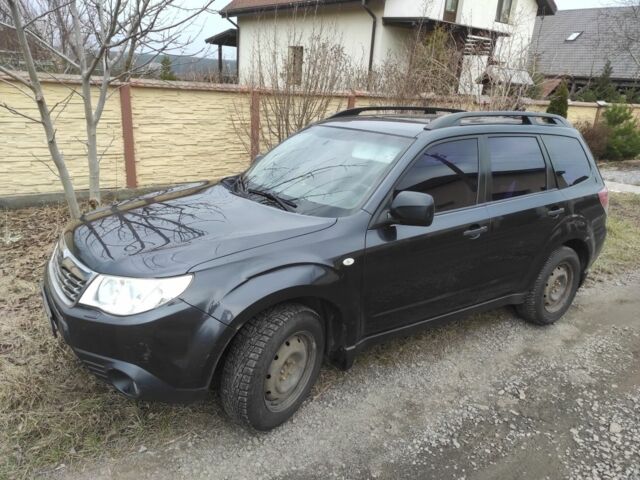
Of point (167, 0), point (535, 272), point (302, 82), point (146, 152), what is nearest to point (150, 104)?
point (146, 152)

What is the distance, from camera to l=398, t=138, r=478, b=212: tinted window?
3.06 meters

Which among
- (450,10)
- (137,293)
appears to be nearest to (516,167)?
(137,293)

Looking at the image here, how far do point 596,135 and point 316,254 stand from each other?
49.1 ft

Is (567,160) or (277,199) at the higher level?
(567,160)

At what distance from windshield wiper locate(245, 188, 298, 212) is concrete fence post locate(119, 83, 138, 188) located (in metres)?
4.62

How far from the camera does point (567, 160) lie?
405 cm

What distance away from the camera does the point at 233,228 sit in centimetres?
265

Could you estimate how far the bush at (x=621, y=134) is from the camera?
49.0 feet

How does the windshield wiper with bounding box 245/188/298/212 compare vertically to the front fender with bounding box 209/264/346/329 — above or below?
above

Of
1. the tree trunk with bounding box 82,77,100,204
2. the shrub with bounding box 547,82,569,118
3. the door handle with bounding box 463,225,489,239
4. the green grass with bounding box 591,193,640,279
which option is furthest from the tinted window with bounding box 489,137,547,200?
the shrub with bounding box 547,82,569,118

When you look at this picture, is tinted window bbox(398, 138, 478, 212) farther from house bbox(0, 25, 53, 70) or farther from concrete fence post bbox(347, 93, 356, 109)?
house bbox(0, 25, 53, 70)

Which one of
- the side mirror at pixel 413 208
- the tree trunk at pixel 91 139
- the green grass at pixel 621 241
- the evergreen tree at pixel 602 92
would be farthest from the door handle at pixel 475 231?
the evergreen tree at pixel 602 92

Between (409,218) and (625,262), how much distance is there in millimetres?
4609

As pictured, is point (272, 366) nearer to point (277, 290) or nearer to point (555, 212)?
point (277, 290)
